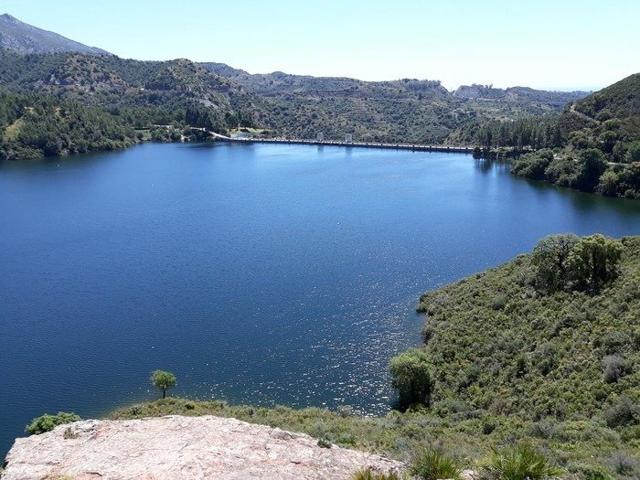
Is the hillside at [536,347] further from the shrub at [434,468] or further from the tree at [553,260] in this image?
the shrub at [434,468]

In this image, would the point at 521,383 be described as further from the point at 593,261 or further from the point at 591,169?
the point at 591,169

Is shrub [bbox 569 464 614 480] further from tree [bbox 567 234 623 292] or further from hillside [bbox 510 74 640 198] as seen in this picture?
hillside [bbox 510 74 640 198]

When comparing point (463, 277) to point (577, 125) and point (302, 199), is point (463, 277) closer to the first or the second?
point (302, 199)

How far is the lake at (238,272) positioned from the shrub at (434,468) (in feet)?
83.7

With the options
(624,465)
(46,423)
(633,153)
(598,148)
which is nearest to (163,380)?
(46,423)

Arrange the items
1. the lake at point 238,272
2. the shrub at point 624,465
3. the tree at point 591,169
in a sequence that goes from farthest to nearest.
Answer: the tree at point 591,169 → the lake at point 238,272 → the shrub at point 624,465

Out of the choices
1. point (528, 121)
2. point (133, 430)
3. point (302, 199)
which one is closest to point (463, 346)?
point (133, 430)

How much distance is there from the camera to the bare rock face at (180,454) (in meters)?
20.0

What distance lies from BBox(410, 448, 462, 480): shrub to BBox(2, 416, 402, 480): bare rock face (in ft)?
5.97

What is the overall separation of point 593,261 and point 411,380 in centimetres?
2094

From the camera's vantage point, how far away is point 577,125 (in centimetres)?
16025

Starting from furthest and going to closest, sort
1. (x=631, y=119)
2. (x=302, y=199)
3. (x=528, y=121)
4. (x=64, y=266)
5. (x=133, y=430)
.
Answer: (x=528, y=121) < (x=631, y=119) < (x=302, y=199) < (x=64, y=266) < (x=133, y=430)

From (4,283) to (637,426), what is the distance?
6993 centimetres

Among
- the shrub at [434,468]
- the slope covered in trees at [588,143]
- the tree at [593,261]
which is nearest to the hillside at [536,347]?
the tree at [593,261]
